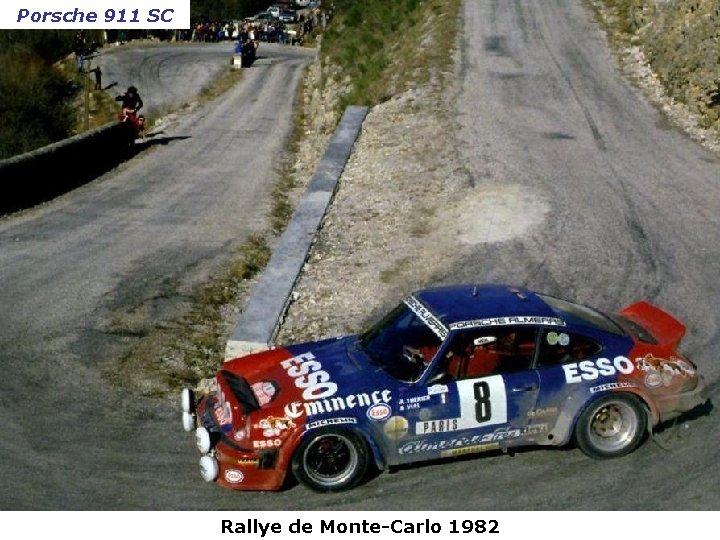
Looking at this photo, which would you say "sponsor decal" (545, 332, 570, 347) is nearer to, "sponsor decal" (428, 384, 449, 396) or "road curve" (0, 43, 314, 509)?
"sponsor decal" (428, 384, 449, 396)

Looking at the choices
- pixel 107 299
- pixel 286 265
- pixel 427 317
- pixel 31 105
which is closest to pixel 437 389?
pixel 427 317

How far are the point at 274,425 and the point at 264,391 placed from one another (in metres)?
0.42

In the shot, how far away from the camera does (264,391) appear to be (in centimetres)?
706

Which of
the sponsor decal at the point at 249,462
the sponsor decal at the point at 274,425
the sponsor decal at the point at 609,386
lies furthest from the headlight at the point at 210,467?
the sponsor decal at the point at 609,386

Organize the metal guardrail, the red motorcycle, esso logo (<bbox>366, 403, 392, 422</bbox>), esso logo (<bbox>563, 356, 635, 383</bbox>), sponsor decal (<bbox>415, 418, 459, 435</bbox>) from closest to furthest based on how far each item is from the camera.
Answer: esso logo (<bbox>366, 403, 392, 422</bbox>), sponsor decal (<bbox>415, 418, 459, 435</bbox>), esso logo (<bbox>563, 356, 635, 383</bbox>), the metal guardrail, the red motorcycle

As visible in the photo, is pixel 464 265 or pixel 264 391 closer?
pixel 264 391

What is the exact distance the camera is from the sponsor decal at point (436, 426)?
6.92 metres

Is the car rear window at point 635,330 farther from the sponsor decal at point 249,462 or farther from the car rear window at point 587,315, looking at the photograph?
the sponsor decal at point 249,462

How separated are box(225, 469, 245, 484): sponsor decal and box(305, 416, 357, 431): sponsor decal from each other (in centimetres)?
60

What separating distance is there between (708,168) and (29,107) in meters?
34.9

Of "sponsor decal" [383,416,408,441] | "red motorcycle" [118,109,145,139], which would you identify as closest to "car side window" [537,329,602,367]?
"sponsor decal" [383,416,408,441]

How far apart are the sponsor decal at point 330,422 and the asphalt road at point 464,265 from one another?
1.85 ft

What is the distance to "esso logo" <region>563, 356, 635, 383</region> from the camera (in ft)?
23.5

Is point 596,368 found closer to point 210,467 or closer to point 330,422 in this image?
point 330,422
